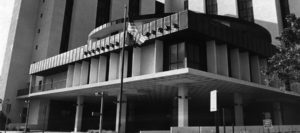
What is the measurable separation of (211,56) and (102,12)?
39.8m

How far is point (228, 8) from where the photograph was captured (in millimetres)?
54562

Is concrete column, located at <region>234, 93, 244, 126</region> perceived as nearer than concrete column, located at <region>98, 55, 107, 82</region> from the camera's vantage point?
Yes

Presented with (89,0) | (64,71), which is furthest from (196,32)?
(89,0)

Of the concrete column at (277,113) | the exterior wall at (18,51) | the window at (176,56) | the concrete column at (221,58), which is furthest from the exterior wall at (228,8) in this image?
the exterior wall at (18,51)

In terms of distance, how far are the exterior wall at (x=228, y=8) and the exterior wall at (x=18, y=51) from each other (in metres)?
38.5

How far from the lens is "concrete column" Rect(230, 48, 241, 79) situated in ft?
102

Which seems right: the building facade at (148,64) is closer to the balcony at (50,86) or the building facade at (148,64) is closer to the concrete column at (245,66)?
the concrete column at (245,66)

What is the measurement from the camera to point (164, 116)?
149 ft

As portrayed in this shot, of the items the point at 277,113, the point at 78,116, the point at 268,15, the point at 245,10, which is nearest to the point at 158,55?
the point at 78,116

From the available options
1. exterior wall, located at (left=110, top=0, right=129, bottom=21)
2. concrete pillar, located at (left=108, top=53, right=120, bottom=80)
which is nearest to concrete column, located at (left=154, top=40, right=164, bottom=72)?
concrete pillar, located at (left=108, top=53, right=120, bottom=80)

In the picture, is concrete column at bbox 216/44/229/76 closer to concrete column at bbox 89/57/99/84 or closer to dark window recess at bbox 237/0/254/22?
concrete column at bbox 89/57/99/84

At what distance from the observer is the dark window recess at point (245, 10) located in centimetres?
5228

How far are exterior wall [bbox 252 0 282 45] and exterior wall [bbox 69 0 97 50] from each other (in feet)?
107

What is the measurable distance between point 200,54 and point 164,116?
1958 cm
